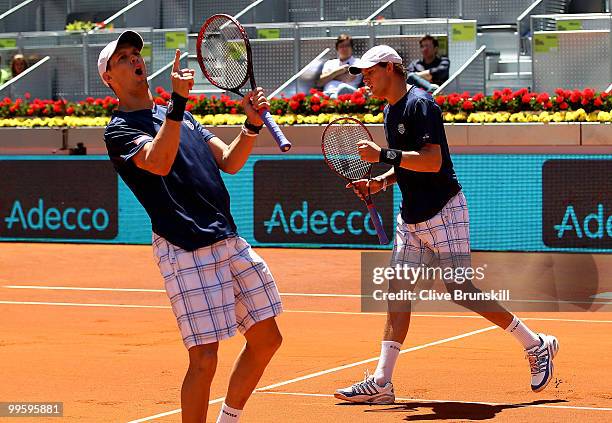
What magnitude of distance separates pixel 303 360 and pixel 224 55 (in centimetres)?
280

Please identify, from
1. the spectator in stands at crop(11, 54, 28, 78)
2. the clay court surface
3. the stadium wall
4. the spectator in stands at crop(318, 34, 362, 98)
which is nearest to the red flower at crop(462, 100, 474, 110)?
the stadium wall

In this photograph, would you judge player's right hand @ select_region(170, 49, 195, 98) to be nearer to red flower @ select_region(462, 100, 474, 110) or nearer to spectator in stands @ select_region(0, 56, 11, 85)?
red flower @ select_region(462, 100, 474, 110)

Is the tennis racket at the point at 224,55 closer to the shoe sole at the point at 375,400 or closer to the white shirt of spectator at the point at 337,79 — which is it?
the shoe sole at the point at 375,400

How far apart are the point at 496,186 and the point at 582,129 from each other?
4.54ft

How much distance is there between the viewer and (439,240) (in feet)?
22.2

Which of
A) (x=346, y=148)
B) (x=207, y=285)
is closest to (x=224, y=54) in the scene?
(x=207, y=285)

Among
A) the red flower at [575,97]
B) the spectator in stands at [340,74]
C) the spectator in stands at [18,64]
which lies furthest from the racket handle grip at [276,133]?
the spectator in stands at [18,64]

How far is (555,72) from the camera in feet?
55.7

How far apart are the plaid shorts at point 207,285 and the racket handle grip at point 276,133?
457mm

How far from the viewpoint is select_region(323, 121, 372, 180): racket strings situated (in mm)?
7453

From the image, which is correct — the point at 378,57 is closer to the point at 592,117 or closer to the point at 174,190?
the point at 174,190

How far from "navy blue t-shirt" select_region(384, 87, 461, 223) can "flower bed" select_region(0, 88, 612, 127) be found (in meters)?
8.94

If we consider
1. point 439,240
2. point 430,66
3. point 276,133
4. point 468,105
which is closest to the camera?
point 276,133

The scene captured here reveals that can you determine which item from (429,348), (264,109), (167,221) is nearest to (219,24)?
(264,109)
